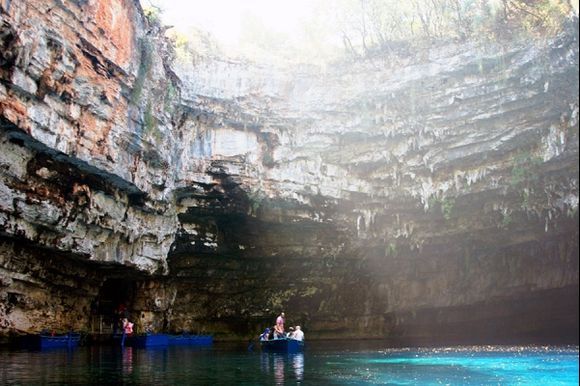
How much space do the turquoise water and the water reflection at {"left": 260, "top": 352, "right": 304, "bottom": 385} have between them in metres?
0.02

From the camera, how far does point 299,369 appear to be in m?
16.8

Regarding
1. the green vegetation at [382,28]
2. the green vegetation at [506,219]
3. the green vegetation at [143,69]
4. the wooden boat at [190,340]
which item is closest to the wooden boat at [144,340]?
the wooden boat at [190,340]

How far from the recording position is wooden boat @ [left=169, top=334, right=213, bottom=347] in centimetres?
2786

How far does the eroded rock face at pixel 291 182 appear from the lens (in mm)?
19984

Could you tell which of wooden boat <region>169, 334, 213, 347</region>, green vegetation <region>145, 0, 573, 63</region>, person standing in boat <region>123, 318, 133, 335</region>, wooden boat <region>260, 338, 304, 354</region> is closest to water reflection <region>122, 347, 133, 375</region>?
person standing in boat <region>123, 318, 133, 335</region>

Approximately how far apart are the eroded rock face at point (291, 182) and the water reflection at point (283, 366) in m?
8.10

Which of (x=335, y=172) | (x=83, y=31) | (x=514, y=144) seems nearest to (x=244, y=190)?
(x=335, y=172)

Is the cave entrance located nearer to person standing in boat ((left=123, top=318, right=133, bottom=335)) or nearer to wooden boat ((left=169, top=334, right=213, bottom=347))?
person standing in boat ((left=123, top=318, right=133, bottom=335))

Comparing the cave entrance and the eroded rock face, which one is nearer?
the eroded rock face

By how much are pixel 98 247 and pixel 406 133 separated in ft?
50.5

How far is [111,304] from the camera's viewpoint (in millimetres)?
29734

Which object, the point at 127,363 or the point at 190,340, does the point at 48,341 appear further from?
the point at 190,340

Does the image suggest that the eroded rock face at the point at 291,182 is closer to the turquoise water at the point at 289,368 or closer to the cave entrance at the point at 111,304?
the cave entrance at the point at 111,304

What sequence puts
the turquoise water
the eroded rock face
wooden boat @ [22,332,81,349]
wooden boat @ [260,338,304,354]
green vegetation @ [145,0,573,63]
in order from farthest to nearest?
green vegetation @ [145,0,573,63] → wooden boat @ [260,338,304,354] → wooden boat @ [22,332,81,349] → the eroded rock face → the turquoise water
